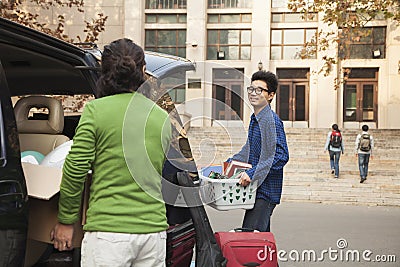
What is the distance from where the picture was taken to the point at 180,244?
3.56 meters

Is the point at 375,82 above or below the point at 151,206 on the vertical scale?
above

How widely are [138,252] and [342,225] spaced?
8.11 meters

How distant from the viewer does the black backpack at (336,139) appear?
57.0 ft

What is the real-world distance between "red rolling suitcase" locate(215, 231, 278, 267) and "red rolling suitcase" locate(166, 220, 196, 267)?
19 cm

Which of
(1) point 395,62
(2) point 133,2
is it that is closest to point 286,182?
(1) point 395,62

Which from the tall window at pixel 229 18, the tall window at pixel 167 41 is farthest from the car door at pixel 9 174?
the tall window at pixel 229 18

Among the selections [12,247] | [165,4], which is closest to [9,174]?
[12,247]

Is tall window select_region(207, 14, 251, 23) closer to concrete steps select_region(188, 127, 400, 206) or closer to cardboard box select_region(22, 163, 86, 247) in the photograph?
concrete steps select_region(188, 127, 400, 206)

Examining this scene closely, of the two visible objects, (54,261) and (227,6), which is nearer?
(54,261)

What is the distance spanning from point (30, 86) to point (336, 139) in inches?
549

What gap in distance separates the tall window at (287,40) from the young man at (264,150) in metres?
28.8

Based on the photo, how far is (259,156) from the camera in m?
4.42

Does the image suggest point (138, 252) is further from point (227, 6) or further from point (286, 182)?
point (227, 6)

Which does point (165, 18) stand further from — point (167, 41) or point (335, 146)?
point (335, 146)
